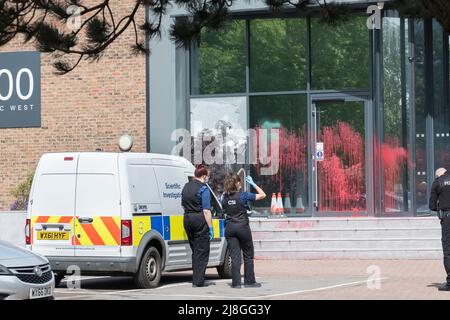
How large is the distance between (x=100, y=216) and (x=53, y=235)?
0.84 meters

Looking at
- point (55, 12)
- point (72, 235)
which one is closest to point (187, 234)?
point (72, 235)

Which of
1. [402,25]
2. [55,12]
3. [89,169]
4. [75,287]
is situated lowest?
[75,287]

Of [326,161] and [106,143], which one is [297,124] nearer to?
[326,161]

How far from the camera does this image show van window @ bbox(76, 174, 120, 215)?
47.9 feet

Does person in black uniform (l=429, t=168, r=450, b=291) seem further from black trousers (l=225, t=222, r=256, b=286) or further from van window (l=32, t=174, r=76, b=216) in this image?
van window (l=32, t=174, r=76, b=216)

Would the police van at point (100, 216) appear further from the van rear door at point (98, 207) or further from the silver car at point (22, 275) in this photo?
the silver car at point (22, 275)

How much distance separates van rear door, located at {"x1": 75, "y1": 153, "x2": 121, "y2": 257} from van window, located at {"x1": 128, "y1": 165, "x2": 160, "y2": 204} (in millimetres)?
253

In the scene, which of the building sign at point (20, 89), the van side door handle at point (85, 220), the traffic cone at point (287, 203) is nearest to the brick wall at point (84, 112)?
the building sign at point (20, 89)

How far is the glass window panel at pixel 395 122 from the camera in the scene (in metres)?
22.7

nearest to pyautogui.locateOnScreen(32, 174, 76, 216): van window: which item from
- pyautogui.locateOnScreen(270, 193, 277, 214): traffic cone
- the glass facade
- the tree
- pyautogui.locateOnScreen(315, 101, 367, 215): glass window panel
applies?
the tree

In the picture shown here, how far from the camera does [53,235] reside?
48.8 feet

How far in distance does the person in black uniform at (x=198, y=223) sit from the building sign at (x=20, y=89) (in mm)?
10967

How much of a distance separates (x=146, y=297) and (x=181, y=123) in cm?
1118
